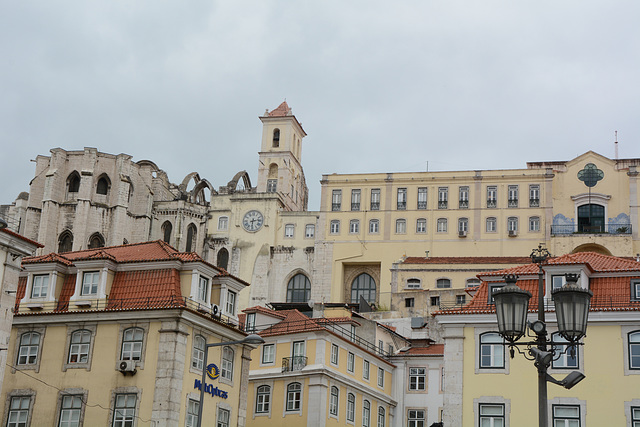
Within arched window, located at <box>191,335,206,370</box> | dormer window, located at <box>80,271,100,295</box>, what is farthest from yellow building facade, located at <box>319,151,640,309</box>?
dormer window, located at <box>80,271,100,295</box>

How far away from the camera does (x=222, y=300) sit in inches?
1662

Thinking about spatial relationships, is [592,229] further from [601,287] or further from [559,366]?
[559,366]

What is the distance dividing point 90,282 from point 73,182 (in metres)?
58.6

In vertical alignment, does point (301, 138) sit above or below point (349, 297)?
above

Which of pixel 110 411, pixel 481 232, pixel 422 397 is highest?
pixel 481 232

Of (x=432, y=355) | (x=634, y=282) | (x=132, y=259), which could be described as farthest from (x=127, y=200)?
(x=634, y=282)

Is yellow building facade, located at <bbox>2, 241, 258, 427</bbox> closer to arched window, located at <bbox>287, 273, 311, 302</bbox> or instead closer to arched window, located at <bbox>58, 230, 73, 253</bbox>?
arched window, located at <bbox>287, 273, 311, 302</bbox>

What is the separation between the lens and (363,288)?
90750 millimetres

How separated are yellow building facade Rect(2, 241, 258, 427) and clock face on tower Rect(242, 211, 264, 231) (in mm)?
52663

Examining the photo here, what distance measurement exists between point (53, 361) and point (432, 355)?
2487cm

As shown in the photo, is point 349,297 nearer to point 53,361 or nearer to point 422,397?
point 422,397

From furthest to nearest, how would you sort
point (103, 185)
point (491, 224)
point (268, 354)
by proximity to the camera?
point (103, 185), point (491, 224), point (268, 354)

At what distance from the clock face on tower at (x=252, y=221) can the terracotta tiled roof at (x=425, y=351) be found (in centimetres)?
3882

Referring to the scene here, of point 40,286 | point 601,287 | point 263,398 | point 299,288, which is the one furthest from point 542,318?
point 299,288
